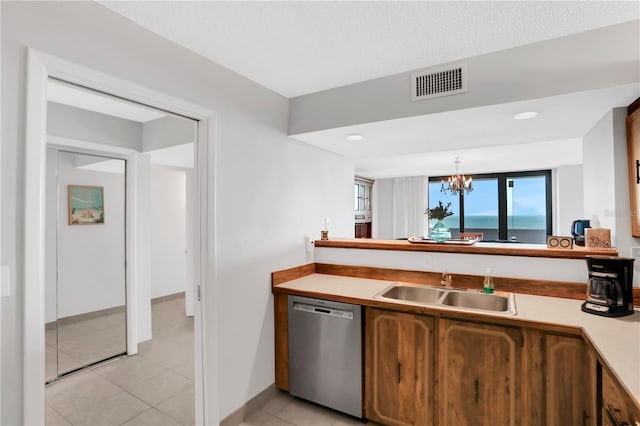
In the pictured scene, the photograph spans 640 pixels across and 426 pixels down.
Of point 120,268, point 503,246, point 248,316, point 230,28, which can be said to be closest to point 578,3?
point 503,246

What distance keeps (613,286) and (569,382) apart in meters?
0.57

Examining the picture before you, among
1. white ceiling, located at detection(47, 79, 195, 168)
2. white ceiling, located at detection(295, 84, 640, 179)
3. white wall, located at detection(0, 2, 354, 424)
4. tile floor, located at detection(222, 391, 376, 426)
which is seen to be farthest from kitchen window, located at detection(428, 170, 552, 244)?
white ceiling, located at detection(47, 79, 195, 168)

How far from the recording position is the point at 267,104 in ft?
8.01

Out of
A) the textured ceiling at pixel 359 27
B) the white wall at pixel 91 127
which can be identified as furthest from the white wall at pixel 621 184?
the white wall at pixel 91 127

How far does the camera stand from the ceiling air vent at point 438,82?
6.48 ft

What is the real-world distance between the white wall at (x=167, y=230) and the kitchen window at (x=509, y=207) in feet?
16.2

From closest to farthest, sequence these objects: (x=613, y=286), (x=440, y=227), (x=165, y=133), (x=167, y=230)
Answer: (x=613, y=286), (x=440, y=227), (x=165, y=133), (x=167, y=230)

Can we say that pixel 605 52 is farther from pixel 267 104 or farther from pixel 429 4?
pixel 267 104

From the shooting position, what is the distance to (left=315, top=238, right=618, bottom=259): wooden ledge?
2051 mm

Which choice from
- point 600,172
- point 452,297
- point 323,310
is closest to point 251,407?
point 323,310

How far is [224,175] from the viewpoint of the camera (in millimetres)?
2102

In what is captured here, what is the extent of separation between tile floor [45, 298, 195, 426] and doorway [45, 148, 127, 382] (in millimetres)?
219

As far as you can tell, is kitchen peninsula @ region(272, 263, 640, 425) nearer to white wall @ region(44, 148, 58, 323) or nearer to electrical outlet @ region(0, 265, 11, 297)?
electrical outlet @ region(0, 265, 11, 297)

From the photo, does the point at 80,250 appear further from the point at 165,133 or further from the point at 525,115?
the point at 525,115
